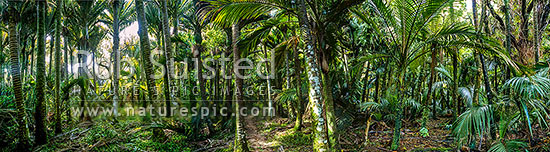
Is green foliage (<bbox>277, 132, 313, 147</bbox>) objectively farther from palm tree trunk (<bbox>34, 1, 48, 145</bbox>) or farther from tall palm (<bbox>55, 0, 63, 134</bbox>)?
tall palm (<bbox>55, 0, 63, 134</bbox>)

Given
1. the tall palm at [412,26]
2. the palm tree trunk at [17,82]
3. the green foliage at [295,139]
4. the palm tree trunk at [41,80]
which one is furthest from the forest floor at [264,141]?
the tall palm at [412,26]

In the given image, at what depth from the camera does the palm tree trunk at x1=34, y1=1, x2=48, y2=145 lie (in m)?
5.88

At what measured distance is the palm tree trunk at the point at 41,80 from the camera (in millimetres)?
5883

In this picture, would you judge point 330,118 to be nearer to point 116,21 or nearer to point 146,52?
point 146,52

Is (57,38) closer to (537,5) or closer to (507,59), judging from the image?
(507,59)

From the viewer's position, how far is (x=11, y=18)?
18.4ft

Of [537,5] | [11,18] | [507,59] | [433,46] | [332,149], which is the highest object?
[11,18]

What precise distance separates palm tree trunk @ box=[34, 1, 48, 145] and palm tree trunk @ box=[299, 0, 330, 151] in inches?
236

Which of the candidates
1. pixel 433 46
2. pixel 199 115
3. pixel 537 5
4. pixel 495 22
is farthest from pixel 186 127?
pixel 537 5

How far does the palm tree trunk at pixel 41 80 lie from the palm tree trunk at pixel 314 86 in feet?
19.7

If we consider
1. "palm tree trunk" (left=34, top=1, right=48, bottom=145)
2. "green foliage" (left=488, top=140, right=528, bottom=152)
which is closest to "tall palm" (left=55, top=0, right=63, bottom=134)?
"palm tree trunk" (left=34, top=1, right=48, bottom=145)

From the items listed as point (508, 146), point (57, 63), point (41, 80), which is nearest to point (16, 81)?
point (41, 80)

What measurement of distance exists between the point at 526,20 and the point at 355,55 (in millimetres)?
3235

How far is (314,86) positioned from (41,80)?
639cm
